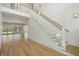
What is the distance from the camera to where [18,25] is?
6.88ft

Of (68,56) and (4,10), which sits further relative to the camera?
(68,56)

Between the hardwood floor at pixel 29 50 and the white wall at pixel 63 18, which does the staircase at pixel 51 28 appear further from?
the hardwood floor at pixel 29 50

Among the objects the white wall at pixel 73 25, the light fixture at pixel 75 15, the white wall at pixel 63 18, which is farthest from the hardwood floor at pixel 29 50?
the light fixture at pixel 75 15

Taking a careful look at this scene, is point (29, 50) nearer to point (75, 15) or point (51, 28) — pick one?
point (51, 28)

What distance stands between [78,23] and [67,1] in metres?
0.41

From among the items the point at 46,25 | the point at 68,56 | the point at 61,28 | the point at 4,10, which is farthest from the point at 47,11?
the point at 68,56

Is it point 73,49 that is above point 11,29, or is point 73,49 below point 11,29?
below

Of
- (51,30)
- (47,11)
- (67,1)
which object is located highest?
(67,1)

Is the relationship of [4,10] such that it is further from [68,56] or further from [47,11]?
[68,56]

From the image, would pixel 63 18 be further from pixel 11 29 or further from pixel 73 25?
pixel 11 29

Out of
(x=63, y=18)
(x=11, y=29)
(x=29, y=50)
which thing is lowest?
(x=29, y=50)

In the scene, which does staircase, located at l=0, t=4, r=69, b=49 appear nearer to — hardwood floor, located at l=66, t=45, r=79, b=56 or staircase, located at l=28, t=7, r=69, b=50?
staircase, located at l=28, t=7, r=69, b=50

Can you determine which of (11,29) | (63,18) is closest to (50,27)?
(63,18)

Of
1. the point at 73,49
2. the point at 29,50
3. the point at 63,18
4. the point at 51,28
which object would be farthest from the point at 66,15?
the point at 29,50
